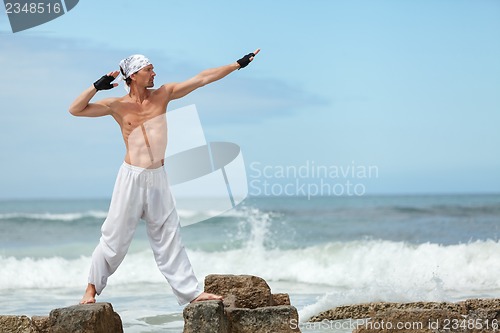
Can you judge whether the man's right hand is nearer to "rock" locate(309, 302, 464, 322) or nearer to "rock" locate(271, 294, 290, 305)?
"rock" locate(271, 294, 290, 305)

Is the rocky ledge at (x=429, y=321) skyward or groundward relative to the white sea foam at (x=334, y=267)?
skyward

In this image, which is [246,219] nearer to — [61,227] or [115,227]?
[61,227]

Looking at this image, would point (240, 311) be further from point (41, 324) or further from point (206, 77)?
point (206, 77)

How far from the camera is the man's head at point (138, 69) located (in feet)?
23.4

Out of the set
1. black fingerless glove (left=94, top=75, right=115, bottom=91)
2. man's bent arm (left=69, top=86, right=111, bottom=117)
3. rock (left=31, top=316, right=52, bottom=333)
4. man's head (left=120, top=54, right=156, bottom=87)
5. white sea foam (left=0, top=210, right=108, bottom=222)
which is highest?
man's head (left=120, top=54, right=156, bottom=87)

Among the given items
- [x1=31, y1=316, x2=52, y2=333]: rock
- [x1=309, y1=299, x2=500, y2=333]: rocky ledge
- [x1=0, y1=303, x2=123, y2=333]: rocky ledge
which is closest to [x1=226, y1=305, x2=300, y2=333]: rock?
[x1=309, y1=299, x2=500, y2=333]: rocky ledge

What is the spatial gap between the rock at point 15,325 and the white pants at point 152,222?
905 mm

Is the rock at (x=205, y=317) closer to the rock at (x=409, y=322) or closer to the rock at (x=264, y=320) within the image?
the rock at (x=264, y=320)

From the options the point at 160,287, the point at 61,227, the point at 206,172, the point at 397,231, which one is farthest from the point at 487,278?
the point at 61,227

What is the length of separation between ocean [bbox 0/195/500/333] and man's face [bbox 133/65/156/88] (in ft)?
8.98

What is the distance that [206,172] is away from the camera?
306 inches

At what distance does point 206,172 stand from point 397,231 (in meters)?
20.8

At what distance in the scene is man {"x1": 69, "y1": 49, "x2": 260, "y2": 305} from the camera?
709cm

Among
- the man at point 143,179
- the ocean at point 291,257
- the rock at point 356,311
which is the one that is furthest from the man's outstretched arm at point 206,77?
the rock at point 356,311
